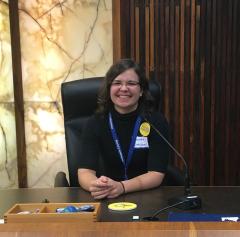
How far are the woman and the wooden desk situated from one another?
26 cm

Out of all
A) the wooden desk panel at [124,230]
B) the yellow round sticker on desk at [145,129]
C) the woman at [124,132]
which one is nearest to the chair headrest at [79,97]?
the woman at [124,132]

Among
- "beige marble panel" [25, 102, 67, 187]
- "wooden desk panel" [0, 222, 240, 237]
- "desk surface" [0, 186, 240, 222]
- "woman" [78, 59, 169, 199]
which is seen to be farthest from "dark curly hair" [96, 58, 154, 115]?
"wooden desk panel" [0, 222, 240, 237]

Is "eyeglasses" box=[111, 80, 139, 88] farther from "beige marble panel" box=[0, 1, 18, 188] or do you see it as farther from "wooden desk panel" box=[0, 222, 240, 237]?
"beige marble panel" box=[0, 1, 18, 188]

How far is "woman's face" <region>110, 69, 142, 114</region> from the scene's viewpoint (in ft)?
6.59

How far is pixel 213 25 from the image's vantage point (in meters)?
3.23

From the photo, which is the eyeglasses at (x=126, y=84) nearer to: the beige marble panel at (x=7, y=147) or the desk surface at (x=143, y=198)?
the desk surface at (x=143, y=198)

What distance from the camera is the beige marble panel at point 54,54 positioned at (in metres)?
3.26

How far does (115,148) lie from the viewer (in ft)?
6.57

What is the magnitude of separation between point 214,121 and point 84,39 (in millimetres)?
1335

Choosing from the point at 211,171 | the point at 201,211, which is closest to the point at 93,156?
the point at 201,211

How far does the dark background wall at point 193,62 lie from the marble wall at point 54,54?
16 cm

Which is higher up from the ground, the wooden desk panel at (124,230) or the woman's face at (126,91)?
the woman's face at (126,91)

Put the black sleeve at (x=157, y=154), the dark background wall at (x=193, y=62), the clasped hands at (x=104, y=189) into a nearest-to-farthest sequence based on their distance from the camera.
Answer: the clasped hands at (x=104, y=189) < the black sleeve at (x=157, y=154) < the dark background wall at (x=193, y=62)

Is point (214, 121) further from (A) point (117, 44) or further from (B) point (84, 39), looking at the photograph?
(B) point (84, 39)
